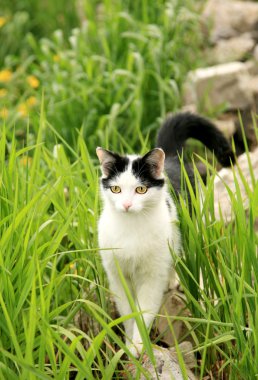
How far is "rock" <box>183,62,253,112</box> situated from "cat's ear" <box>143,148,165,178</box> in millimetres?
2096

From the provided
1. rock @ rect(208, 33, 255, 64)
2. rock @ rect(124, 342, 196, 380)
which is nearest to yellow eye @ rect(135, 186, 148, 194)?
rock @ rect(124, 342, 196, 380)

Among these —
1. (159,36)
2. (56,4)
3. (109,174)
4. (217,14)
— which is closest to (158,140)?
(109,174)

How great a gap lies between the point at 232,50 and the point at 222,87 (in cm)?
66

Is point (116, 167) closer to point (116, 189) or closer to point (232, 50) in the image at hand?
point (116, 189)

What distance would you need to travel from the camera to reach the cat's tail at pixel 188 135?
311cm

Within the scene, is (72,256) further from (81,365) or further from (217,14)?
(217,14)

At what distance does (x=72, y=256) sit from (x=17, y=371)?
61cm

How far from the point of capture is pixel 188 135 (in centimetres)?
316

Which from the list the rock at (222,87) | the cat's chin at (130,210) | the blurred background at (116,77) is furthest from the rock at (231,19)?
the cat's chin at (130,210)

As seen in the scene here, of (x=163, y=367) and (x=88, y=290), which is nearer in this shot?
(x=163, y=367)

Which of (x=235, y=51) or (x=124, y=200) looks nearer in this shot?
(x=124, y=200)

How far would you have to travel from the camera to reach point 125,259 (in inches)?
94.3

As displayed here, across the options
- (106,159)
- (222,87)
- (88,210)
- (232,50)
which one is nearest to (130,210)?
(106,159)

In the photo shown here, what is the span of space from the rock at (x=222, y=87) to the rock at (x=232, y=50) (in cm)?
49
